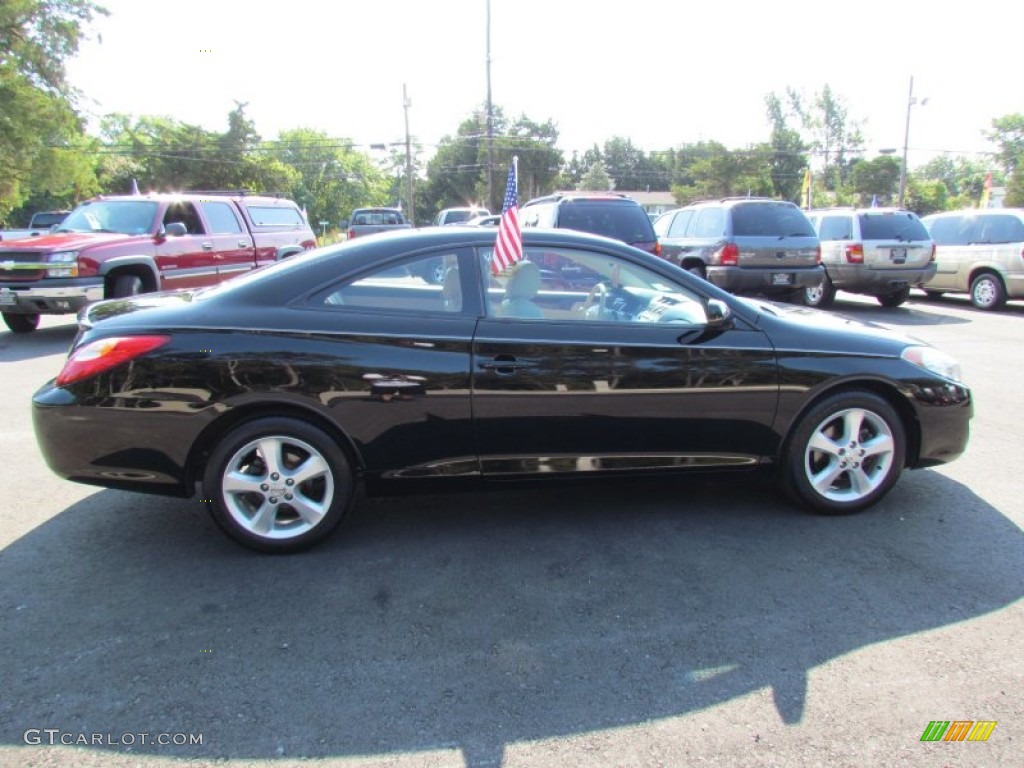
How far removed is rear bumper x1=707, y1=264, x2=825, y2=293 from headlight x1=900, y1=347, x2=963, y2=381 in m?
7.07

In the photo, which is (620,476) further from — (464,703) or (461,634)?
(464,703)

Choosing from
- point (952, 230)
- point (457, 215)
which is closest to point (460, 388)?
point (952, 230)

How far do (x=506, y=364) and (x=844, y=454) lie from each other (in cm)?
190

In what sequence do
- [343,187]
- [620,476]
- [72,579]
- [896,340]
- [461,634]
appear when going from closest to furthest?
[461,634], [72,579], [620,476], [896,340], [343,187]

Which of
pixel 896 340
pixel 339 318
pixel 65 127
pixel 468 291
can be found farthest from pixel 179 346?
pixel 65 127

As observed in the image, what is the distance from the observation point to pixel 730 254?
11070 millimetres

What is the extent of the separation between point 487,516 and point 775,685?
1816mm

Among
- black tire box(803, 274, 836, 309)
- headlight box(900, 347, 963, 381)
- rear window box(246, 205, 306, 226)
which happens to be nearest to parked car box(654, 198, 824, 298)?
black tire box(803, 274, 836, 309)

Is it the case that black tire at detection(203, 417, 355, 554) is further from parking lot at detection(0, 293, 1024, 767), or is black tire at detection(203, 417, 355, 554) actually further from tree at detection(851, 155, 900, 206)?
tree at detection(851, 155, 900, 206)

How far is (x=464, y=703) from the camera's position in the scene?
2451mm

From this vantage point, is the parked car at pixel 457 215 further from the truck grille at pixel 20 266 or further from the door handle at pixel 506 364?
the door handle at pixel 506 364

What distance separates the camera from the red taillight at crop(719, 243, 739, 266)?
36.2 feet

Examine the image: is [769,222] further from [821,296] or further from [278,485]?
[278,485]

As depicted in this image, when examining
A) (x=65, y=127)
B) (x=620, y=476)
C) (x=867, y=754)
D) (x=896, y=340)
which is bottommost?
(x=867, y=754)
